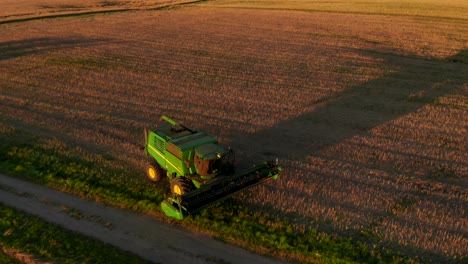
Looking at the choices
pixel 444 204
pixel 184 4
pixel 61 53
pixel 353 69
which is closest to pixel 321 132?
pixel 444 204

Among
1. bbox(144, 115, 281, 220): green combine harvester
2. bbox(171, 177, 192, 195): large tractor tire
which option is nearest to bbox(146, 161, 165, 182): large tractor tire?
bbox(144, 115, 281, 220): green combine harvester

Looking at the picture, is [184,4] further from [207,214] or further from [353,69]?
[207,214]

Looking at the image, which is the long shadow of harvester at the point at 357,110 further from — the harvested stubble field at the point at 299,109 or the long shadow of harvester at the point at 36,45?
the long shadow of harvester at the point at 36,45

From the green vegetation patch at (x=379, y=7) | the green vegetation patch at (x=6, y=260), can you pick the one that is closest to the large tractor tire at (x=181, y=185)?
the green vegetation patch at (x=6, y=260)

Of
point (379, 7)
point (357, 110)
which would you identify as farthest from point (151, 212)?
point (379, 7)

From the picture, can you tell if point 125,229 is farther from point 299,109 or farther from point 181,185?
point 299,109
